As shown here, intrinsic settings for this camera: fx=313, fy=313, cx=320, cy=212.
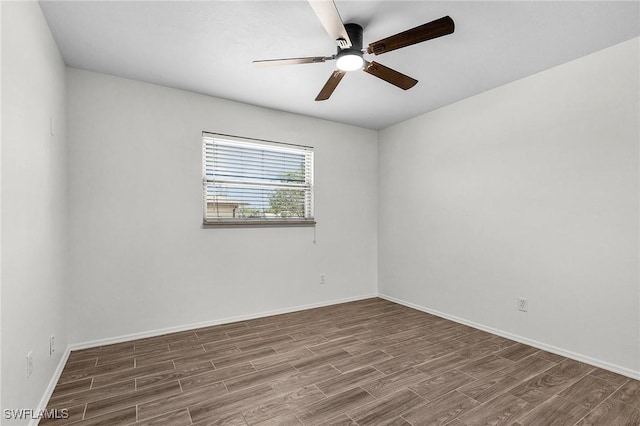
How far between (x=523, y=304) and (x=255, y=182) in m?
3.11

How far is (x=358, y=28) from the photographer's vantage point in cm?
219

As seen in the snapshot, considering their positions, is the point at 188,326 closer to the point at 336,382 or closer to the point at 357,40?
the point at 336,382

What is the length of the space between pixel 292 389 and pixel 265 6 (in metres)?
2.55

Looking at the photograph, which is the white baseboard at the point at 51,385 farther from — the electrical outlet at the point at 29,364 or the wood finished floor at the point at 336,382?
the electrical outlet at the point at 29,364

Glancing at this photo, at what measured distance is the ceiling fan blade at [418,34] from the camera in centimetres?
175

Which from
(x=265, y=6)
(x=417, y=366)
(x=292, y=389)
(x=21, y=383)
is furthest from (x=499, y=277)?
(x=21, y=383)

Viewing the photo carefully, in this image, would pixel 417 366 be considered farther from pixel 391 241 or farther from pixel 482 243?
pixel 391 241

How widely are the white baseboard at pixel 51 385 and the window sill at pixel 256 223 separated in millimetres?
1582

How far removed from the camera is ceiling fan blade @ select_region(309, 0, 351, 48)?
159cm

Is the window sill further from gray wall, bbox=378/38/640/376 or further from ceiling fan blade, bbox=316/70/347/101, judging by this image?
ceiling fan blade, bbox=316/70/347/101

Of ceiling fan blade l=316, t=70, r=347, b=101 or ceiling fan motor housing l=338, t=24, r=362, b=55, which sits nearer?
ceiling fan motor housing l=338, t=24, r=362, b=55

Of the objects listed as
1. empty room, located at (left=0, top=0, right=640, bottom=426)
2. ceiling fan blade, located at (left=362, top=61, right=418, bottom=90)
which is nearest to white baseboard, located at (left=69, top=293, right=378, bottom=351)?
empty room, located at (left=0, top=0, right=640, bottom=426)

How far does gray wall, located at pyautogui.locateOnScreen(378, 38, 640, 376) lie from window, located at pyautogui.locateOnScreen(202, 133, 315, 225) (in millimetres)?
1526

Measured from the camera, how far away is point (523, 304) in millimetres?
2992
